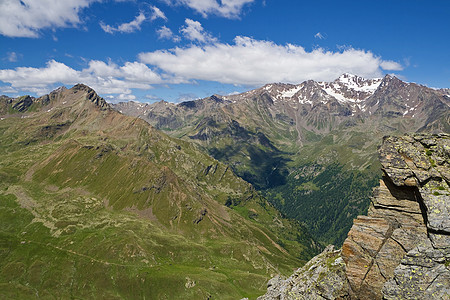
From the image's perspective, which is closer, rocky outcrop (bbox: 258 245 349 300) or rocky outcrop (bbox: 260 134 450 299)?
rocky outcrop (bbox: 260 134 450 299)

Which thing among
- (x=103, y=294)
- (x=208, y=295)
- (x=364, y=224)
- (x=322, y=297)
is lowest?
(x=103, y=294)

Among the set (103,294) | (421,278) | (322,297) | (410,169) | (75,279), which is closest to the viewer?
(421,278)

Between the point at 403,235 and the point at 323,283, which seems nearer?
the point at 403,235

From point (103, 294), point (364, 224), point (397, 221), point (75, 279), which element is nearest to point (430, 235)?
point (397, 221)

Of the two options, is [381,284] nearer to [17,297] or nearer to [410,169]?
[410,169]

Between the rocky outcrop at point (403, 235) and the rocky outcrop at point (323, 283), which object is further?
the rocky outcrop at point (323, 283)

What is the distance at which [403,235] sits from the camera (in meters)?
31.3

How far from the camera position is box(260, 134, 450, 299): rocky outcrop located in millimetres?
27453

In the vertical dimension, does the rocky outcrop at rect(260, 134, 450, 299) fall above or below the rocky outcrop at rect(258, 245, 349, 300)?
above

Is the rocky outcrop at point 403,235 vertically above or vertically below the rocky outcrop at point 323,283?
above

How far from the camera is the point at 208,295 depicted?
18638 cm

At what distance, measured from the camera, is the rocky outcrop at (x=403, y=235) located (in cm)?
2745

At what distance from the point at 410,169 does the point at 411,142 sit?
498 cm

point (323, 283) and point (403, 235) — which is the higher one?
point (403, 235)
